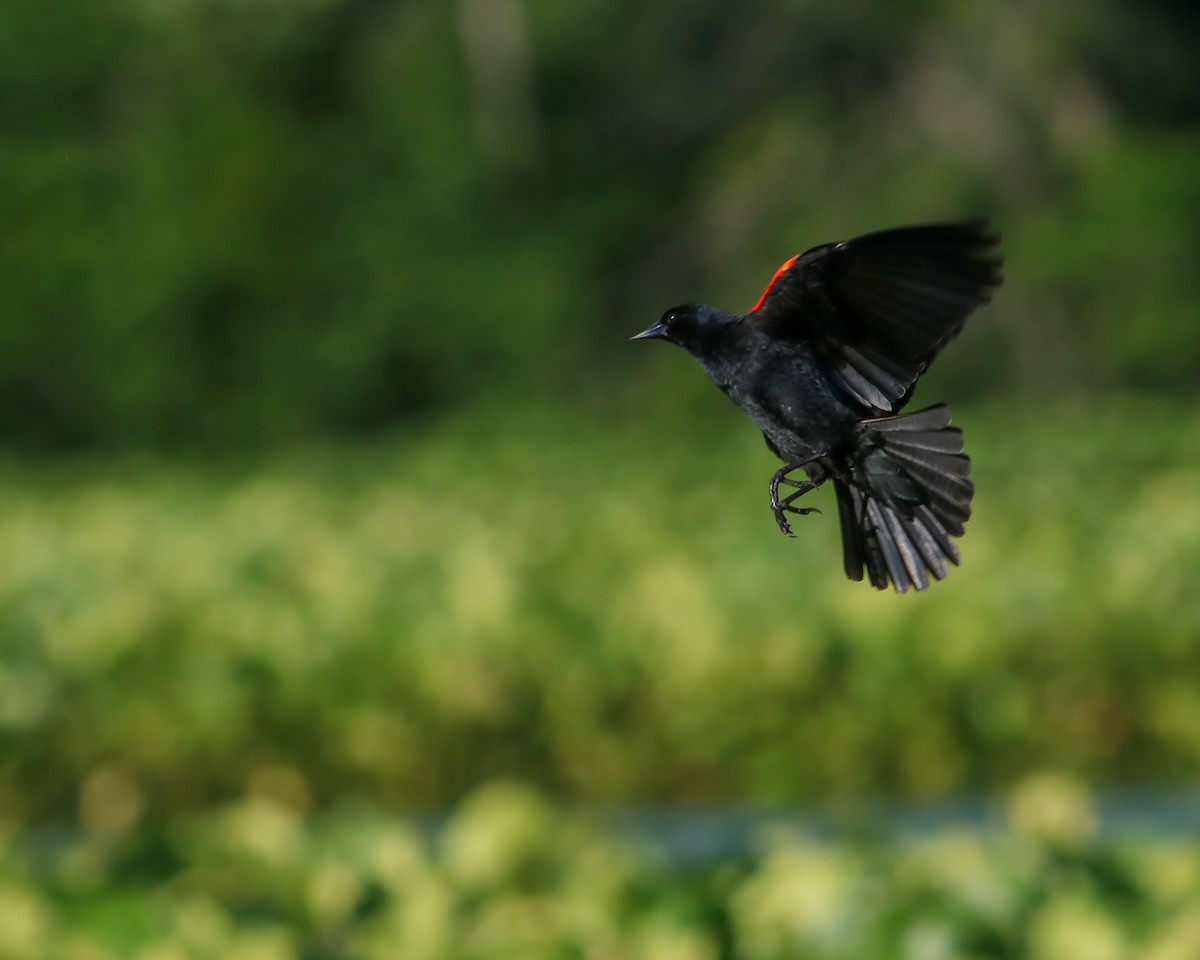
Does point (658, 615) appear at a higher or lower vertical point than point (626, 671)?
higher

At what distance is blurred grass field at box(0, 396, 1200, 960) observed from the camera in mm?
3400

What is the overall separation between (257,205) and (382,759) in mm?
3634

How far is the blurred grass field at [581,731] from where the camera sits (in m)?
3.40

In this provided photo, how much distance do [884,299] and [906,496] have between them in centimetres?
6

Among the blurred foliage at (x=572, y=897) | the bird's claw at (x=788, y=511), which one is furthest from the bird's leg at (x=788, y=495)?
the blurred foliage at (x=572, y=897)

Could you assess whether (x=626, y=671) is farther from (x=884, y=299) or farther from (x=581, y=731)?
(x=884, y=299)

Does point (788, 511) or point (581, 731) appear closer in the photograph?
point (788, 511)

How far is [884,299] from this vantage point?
1.89 ft

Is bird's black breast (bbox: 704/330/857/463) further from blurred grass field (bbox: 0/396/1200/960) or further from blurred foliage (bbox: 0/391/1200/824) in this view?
blurred foliage (bbox: 0/391/1200/824)

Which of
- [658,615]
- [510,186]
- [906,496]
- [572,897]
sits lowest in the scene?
[906,496]

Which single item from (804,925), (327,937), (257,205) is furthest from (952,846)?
(257,205)

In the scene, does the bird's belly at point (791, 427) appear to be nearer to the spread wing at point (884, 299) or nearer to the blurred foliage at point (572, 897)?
the spread wing at point (884, 299)

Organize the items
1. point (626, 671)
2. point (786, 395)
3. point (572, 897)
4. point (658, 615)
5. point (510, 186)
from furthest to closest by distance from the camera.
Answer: point (510, 186), point (658, 615), point (626, 671), point (572, 897), point (786, 395)

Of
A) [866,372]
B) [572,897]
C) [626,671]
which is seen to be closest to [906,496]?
[866,372]
